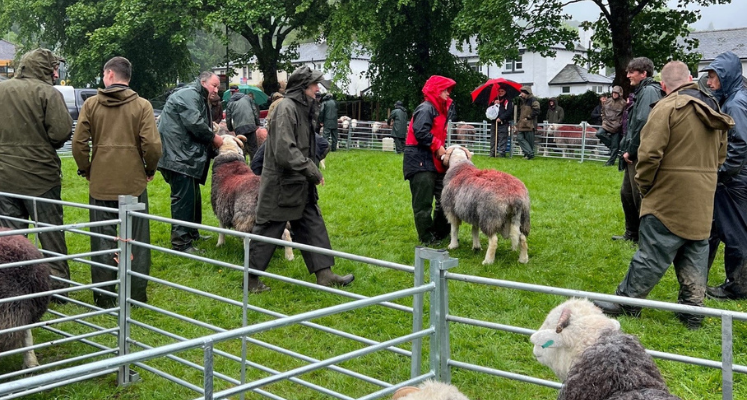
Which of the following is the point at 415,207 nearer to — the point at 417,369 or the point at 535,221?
the point at 535,221

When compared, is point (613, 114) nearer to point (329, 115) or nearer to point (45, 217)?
point (329, 115)

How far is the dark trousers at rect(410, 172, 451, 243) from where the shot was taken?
8508 millimetres

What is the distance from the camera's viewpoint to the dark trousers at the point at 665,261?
5.34 meters

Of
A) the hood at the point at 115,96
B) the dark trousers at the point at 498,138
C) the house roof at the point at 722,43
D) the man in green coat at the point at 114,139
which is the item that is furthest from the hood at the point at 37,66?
the house roof at the point at 722,43

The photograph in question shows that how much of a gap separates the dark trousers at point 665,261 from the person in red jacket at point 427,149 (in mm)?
3352

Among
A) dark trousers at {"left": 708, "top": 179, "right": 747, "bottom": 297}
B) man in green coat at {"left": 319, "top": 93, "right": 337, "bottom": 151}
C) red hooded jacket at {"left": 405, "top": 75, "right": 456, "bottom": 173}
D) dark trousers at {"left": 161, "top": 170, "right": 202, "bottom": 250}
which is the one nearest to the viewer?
dark trousers at {"left": 708, "top": 179, "right": 747, "bottom": 297}

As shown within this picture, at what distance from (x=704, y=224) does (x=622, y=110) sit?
429 inches

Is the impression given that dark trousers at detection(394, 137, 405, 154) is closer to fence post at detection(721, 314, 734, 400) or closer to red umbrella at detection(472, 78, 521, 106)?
red umbrella at detection(472, 78, 521, 106)

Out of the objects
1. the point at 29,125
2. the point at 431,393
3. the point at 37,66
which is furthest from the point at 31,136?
the point at 431,393

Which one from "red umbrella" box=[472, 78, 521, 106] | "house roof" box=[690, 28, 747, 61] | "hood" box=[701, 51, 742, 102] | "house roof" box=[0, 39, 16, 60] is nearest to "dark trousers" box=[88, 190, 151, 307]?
"hood" box=[701, 51, 742, 102]

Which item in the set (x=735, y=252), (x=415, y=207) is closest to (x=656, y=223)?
(x=735, y=252)

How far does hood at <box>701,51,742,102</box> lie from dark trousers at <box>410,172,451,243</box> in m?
3.52

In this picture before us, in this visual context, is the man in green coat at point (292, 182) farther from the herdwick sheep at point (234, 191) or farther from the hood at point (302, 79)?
the herdwick sheep at point (234, 191)

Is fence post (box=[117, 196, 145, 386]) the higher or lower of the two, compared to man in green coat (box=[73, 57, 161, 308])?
lower
